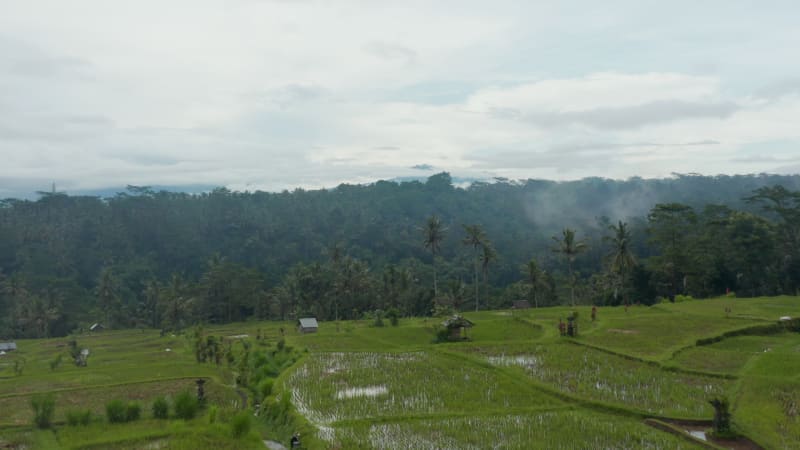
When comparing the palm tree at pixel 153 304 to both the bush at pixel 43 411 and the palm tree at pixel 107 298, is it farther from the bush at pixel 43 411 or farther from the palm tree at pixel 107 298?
the bush at pixel 43 411

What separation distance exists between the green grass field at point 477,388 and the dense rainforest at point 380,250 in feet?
50.8

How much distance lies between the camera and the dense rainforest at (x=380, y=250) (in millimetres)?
55406

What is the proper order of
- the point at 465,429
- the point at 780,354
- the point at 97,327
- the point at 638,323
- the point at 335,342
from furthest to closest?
the point at 97,327 < the point at 335,342 < the point at 638,323 < the point at 780,354 < the point at 465,429

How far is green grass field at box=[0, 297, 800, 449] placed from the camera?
55.2 ft

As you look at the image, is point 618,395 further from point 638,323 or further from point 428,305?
point 428,305

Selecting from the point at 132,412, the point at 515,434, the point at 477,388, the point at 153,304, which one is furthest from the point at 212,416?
the point at 153,304

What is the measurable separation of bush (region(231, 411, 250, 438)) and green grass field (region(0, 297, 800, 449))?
6.1 inches

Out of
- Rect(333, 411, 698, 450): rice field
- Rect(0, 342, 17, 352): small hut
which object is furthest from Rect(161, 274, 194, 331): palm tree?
Rect(333, 411, 698, 450): rice field

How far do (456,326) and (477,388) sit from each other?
491 inches

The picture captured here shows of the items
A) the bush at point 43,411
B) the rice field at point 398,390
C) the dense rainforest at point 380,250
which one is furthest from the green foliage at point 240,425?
the dense rainforest at point 380,250

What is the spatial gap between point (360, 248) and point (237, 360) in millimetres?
76534

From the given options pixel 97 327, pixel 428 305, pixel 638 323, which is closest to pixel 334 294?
pixel 428 305

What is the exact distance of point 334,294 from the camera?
6644 cm

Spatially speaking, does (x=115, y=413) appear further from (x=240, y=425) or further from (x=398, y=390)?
(x=398, y=390)
